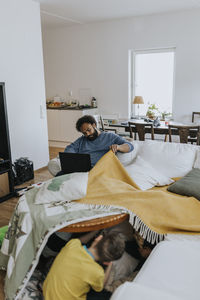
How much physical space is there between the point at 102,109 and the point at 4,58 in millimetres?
3003

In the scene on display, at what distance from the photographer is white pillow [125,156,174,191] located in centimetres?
262

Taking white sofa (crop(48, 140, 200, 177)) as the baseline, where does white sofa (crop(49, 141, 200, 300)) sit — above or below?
below

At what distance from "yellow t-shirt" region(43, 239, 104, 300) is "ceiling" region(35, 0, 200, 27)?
159 inches

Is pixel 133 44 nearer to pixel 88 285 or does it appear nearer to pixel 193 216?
pixel 193 216

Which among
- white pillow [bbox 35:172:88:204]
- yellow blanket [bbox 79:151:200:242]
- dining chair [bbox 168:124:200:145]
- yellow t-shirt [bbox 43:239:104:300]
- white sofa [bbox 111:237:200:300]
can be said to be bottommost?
yellow t-shirt [bbox 43:239:104:300]

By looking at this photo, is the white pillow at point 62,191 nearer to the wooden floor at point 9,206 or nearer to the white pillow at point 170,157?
the wooden floor at point 9,206

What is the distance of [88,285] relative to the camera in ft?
5.85

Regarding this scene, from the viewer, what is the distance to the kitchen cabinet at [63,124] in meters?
6.27

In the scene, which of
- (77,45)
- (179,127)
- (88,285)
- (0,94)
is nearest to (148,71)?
(77,45)

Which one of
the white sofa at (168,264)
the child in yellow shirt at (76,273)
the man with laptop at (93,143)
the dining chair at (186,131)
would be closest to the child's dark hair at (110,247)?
the child in yellow shirt at (76,273)

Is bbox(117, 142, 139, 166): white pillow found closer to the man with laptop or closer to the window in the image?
the man with laptop

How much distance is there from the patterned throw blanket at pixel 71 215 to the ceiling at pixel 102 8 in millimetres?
3513

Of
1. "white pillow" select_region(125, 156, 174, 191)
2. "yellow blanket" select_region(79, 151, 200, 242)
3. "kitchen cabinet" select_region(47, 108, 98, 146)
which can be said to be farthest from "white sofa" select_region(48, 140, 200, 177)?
"kitchen cabinet" select_region(47, 108, 98, 146)

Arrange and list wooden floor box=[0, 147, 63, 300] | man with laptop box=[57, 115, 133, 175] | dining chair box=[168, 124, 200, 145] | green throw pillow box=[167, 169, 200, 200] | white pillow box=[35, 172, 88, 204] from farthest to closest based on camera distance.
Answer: dining chair box=[168, 124, 200, 145], man with laptop box=[57, 115, 133, 175], green throw pillow box=[167, 169, 200, 200], wooden floor box=[0, 147, 63, 300], white pillow box=[35, 172, 88, 204]
